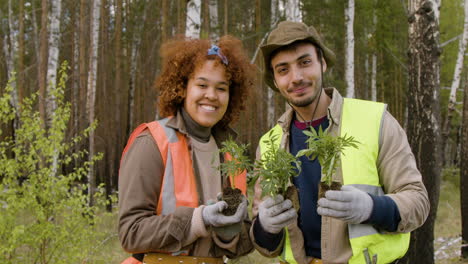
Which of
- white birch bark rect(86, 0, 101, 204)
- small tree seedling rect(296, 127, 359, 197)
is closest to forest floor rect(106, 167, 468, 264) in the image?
white birch bark rect(86, 0, 101, 204)

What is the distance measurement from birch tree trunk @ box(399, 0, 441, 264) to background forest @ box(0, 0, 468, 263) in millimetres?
12

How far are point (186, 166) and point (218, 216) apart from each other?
37 cm

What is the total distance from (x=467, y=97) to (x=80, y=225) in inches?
230

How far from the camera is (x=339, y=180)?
2.15 metres

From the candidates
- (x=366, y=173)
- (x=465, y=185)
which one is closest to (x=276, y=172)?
(x=366, y=173)

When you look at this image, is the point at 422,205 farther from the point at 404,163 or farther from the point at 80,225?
the point at 80,225

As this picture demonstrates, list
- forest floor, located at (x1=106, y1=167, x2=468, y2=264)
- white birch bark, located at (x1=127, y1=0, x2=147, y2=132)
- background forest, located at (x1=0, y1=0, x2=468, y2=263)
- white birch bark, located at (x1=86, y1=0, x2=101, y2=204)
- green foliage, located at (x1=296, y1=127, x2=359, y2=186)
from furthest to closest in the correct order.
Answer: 1. white birch bark, located at (x1=127, y1=0, x2=147, y2=132)
2. white birch bark, located at (x1=86, y1=0, x2=101, y2=204)
3. forest floor, located at (x1=106, y1=167, x2=468, y2=264)
4. background forest, located at (x1=0, y1=0, x2=468, y2=263)
5. green foliage, located at (x1=296, y1=127, x2=359, y2=186)

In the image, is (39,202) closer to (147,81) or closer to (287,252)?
(287,252)

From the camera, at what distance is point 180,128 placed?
7.90 ft

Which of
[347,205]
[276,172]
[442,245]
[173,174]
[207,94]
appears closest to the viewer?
[347,205]

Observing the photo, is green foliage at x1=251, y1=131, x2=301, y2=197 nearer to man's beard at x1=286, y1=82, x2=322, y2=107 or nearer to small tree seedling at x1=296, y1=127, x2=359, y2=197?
small tree seedling at x1=296, y1=127, x2=359, y2=197

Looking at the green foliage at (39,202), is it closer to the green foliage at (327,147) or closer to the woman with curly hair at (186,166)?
the woman with curly hair at (186,166)

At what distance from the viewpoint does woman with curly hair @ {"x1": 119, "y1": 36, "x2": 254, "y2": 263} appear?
7.07ft

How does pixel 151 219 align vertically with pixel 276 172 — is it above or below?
below
